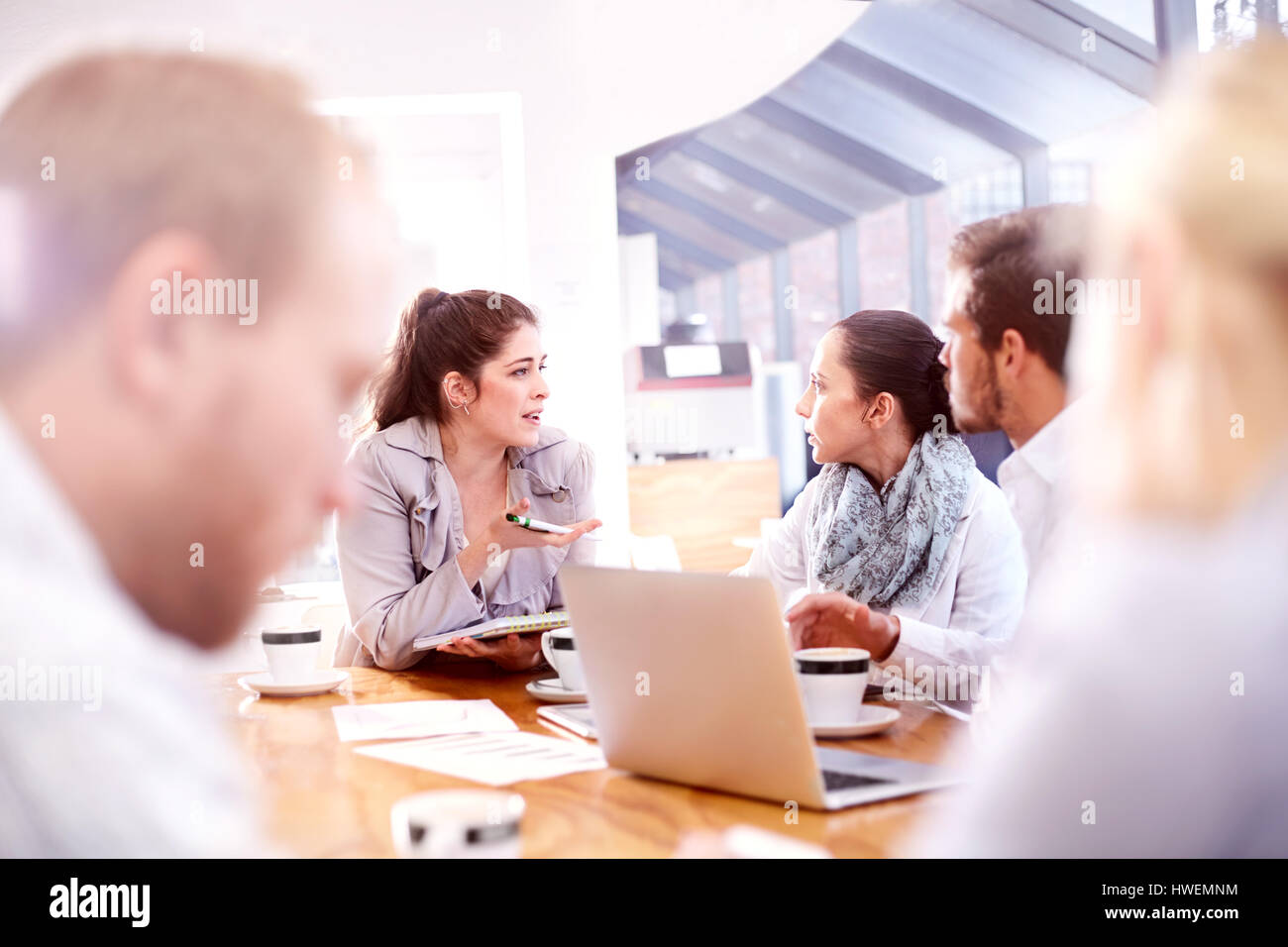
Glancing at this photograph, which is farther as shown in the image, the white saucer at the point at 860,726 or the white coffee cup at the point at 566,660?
the white coffee cup at the point at 566,660

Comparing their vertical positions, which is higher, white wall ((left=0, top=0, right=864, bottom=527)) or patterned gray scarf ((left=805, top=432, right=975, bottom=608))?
white wall ((left=0, top=0, right=864, bottom=527))


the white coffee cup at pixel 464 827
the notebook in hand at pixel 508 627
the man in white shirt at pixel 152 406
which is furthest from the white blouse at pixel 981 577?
the man in white shirt at pixel 152 406

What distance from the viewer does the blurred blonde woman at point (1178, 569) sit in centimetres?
73

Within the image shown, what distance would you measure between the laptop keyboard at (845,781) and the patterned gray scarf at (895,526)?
3.41ft

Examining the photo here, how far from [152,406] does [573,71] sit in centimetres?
412

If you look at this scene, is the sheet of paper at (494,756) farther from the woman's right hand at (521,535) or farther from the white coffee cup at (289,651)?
the woman's right hand at (521,535)

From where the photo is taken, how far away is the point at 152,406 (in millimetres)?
587

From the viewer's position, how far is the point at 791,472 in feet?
17.6

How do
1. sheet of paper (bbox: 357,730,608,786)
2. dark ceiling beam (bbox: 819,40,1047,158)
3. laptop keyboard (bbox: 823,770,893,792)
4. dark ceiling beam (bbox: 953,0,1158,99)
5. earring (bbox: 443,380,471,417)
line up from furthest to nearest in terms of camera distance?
dark ceiling beam (bbox: 819,40,1047,158) < dark ceiling beam (bbox: 953,0,1158,99) < earring (bbox: 443,380,471,417) < sheet of paper (bbox: 357,730,608,786) < laptop keyboard (bbox: 823,770,893,792)

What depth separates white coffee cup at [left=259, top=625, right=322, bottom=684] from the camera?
1.78 meters

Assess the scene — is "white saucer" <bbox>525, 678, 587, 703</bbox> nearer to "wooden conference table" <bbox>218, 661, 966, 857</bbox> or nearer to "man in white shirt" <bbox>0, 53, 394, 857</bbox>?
"wooden conference table" <bbox>218, 661, 966, 857</bbox>

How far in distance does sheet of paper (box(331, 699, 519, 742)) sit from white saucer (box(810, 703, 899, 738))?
385mm

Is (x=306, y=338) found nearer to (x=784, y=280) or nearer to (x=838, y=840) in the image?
(x=838, y=840)

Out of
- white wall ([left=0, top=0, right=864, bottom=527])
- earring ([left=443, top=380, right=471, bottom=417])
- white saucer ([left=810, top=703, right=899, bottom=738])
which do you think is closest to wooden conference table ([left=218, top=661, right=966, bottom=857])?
white saucer ([left=810, top=703, right=899, bottom=738])
